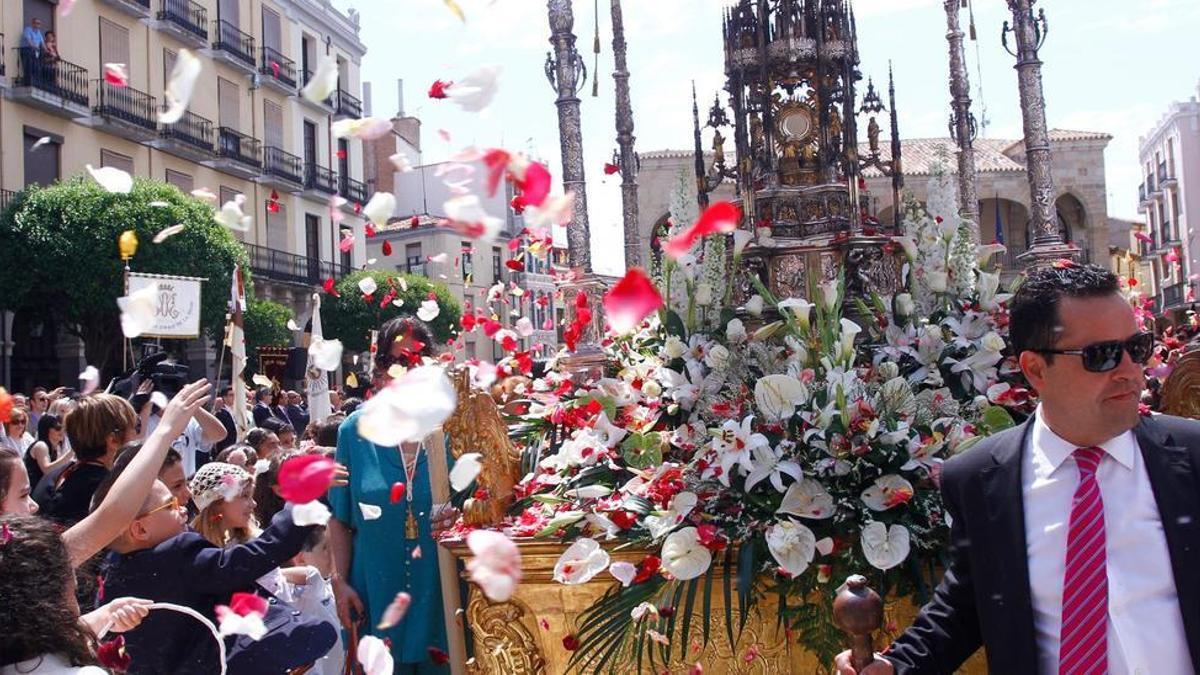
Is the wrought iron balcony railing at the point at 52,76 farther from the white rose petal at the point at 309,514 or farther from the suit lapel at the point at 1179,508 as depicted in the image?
the suit lapel at the point at 1179,508

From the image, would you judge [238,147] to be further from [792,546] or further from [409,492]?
[792,546]

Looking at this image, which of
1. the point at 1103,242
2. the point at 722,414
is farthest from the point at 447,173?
the point at 1103,242

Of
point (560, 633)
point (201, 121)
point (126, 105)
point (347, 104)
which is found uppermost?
point (347, 104)

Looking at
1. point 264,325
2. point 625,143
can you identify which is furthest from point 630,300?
point 264,325

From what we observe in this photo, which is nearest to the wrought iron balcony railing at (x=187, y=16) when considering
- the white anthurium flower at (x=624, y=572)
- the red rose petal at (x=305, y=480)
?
the white anthurium flower at (x=624, y=572)

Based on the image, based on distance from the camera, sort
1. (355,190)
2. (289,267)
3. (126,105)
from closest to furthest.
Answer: (126,105) < (289,267) < (355,190)

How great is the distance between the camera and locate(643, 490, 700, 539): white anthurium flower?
3.39 m

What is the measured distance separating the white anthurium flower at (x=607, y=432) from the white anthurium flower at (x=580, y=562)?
1.52 ft

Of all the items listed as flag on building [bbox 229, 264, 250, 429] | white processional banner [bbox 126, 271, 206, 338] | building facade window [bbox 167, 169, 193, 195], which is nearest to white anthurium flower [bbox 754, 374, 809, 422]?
flag on building [bbox 229, 264, 250, 429]

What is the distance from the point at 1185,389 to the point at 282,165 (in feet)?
103

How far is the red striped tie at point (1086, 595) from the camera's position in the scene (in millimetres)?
2262

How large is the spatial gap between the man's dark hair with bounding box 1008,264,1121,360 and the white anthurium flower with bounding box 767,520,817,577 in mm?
937

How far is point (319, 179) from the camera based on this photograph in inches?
1385

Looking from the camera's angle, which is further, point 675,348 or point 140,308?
point 675,348
